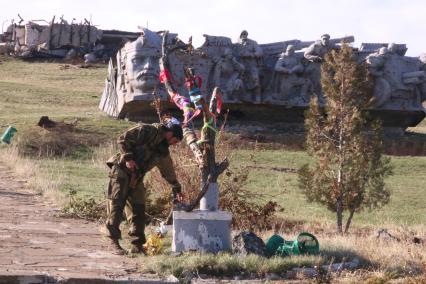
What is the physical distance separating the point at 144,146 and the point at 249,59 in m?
19.7

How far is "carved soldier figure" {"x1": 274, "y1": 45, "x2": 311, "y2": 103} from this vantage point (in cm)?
2927

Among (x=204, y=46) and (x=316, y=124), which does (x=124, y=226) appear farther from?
(x=204, y=46)

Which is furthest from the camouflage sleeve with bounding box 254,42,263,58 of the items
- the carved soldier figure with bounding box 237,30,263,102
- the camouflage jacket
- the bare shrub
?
the camouflage jacket

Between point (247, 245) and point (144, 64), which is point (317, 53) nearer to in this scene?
point (144, 64)

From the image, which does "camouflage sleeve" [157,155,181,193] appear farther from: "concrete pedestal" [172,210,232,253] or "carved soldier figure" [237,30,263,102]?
"carved soldier figure" [237,30,263,102]

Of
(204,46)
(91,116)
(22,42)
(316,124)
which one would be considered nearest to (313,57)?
(204,46)

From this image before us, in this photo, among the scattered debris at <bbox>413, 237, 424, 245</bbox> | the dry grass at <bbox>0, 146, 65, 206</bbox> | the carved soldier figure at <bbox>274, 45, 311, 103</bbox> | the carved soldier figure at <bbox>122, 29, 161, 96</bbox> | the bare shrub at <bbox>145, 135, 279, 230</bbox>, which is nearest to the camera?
the scattered debris at <bbox>413, 237, 424, 245</bbox>

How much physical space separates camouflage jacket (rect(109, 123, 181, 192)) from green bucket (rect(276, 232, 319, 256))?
1.63 metres

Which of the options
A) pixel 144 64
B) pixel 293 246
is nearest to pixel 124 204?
pixel 293 246

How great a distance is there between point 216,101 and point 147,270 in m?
2.69

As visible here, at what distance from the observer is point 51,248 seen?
32.3 ft

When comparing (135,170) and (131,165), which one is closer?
(131,165)

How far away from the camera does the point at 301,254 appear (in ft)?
31.2

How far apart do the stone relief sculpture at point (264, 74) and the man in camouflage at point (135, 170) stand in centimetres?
1721
